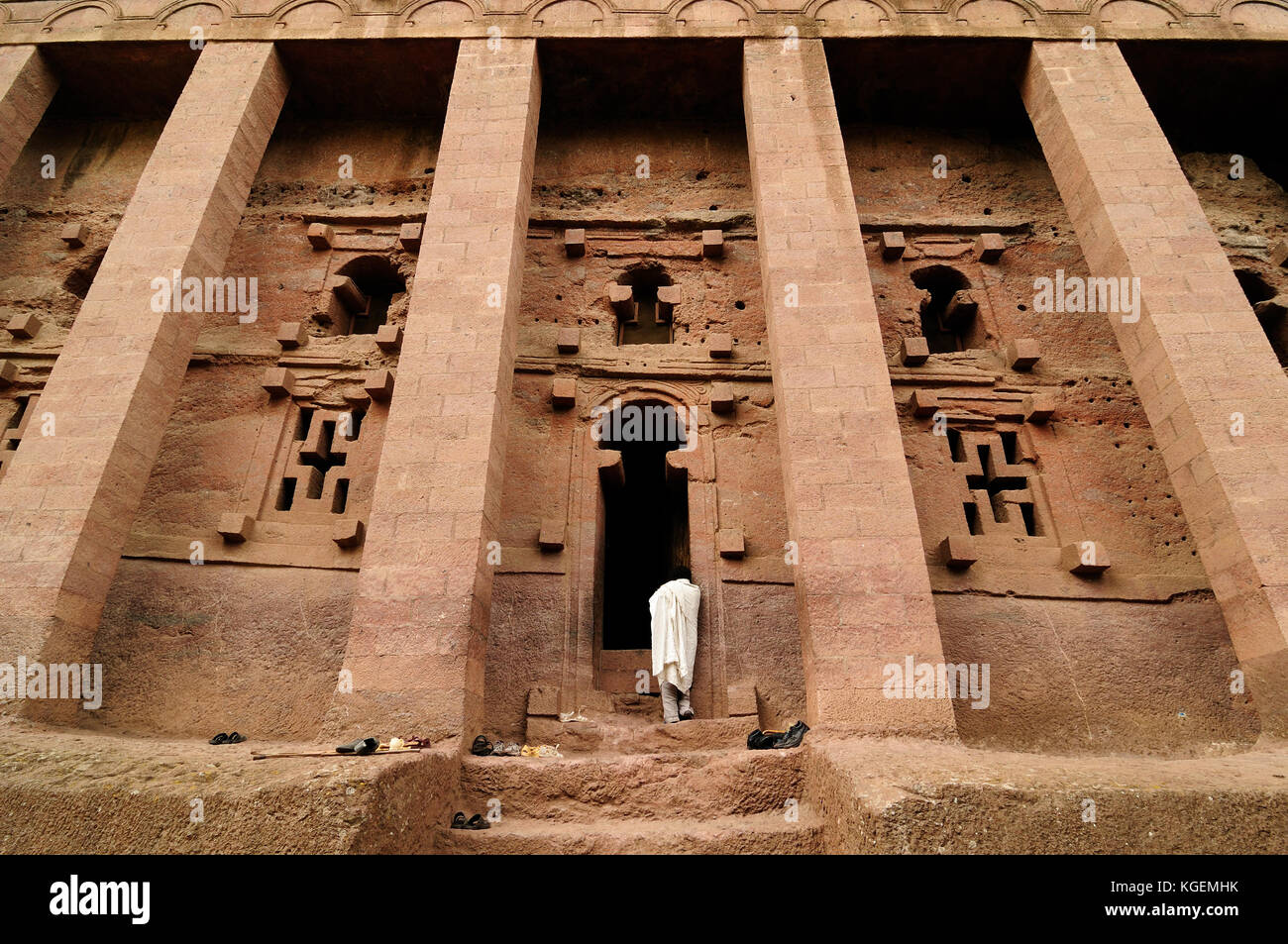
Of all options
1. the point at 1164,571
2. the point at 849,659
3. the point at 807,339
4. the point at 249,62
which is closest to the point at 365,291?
the point at 249,62

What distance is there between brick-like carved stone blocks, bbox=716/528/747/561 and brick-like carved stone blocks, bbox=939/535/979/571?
1900 millimetres

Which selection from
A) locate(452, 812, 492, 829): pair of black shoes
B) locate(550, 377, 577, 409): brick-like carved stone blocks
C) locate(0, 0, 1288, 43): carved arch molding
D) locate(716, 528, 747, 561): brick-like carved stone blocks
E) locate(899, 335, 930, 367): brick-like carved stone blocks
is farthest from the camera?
locate(0, 0, 1288, 43): carved arch molding

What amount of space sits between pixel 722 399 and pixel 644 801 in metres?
4.41

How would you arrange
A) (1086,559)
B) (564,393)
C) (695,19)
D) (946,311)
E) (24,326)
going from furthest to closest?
(946,311), (695,19), (24,326), (564,393), (1086,559)

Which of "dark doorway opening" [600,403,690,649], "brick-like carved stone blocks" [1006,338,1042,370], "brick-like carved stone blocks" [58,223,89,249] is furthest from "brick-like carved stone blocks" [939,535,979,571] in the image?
"brick-like carved stone blocks" [58,223,89,249]

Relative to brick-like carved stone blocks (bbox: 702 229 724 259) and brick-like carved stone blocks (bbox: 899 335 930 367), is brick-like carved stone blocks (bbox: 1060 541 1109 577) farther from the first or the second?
brick-like carved stone blocks (bbox: 702 229 724 259)

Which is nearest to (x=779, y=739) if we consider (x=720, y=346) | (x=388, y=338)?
(x=720, y=346)

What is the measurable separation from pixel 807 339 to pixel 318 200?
710 centimetres

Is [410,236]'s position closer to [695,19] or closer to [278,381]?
[278,381]

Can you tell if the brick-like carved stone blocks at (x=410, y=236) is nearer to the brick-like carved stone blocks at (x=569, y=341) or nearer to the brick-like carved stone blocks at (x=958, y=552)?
the brick-like carved stone blocks at (x=569, y=341)

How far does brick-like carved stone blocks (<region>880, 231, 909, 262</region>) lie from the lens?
9227 millimetres

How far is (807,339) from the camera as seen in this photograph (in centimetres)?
657

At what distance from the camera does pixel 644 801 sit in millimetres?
4801

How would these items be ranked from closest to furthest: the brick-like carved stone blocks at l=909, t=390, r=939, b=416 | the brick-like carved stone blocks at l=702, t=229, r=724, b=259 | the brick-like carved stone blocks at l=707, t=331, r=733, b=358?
1. the brick-like carved stone blocks at l=909, t=390, r=939, b=416
2. the brick-like carved stone blocks at l=707, t=331, r=733, b=358
3. the brick-like carved stone blocks at l=702, t=229, r=724, b=259
